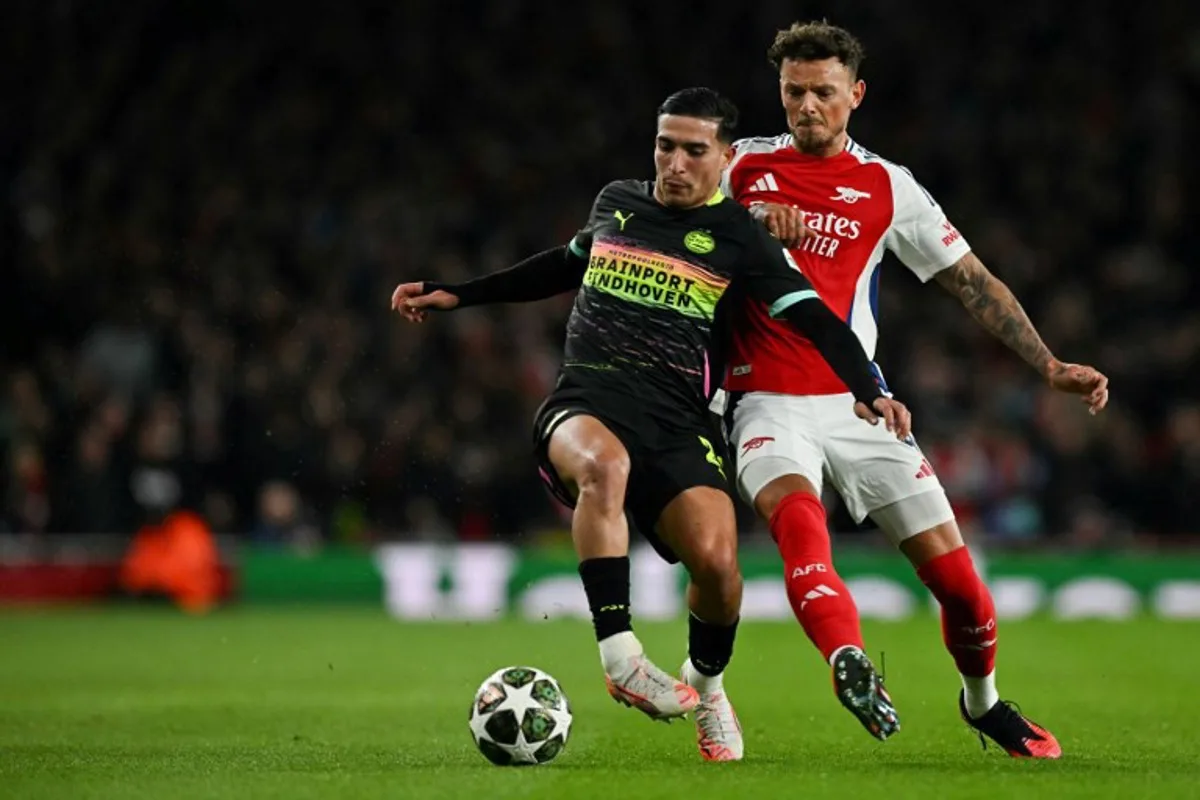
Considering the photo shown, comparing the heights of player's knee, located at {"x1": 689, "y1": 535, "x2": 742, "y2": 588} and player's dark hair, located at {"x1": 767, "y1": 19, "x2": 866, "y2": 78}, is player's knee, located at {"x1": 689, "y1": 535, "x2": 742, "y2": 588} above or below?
below

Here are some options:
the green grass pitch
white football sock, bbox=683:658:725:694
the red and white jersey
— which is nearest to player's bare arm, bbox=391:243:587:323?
the red and white jersey

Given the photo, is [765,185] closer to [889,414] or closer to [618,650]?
[889,414]

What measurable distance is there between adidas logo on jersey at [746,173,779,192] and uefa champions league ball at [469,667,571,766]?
214 cm

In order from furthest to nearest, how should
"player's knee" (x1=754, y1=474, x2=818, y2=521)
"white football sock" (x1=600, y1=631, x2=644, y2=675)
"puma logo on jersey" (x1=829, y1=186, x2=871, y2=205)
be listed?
1. "puma logo on jersey" (x1=829, y1=186, x2=871, y2=205)
2. "player's knee" (x1=754, y1=474, x2=818, y2=521)
3. "white football sock" (x1=600, y1=631, x2=644, y2=675)

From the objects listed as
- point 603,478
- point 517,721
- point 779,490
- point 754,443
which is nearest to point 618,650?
point 517,721

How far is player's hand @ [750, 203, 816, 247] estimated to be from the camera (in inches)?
299

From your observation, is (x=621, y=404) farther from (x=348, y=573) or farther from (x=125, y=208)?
(x=125, y=208)

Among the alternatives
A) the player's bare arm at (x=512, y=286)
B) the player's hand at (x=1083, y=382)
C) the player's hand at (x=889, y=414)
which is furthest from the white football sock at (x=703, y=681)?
the player's hand at (x=1083, y=382)

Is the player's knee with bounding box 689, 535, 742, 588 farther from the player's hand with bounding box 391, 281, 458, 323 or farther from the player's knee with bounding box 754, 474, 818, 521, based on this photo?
the player's hand with bounding box 391, 281, 458, 323

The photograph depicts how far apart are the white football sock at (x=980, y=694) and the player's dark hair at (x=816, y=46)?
2.35m

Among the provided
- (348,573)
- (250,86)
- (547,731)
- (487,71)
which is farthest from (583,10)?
(547,731)

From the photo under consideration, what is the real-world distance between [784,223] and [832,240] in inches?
12.1

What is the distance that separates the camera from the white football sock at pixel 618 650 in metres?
6.84

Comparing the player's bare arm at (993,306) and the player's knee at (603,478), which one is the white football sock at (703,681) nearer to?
the player's knee at (603,478)
